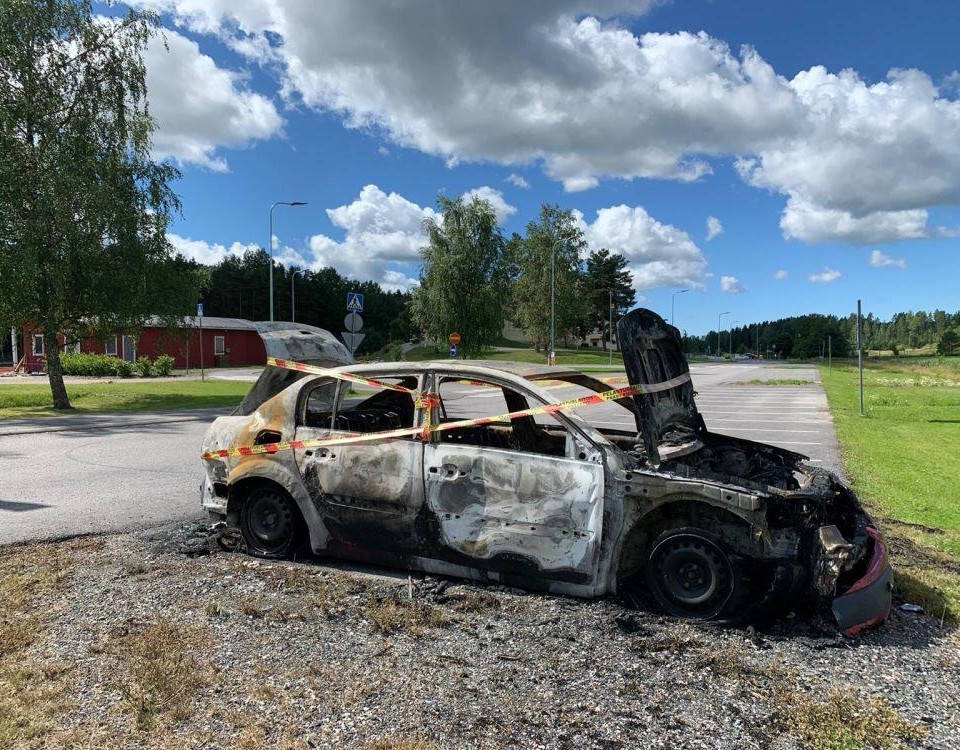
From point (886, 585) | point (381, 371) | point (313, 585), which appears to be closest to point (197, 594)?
point (313, 585)

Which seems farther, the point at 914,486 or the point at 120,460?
the point at 120,460

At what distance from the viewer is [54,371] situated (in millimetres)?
18422

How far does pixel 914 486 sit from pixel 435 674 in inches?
289

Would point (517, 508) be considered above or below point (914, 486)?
above

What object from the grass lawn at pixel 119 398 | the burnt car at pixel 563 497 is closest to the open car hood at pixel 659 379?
the burnt car at pixel 563 497

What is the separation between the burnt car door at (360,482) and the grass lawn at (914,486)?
329cm

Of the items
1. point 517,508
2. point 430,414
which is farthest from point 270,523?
point 517,508

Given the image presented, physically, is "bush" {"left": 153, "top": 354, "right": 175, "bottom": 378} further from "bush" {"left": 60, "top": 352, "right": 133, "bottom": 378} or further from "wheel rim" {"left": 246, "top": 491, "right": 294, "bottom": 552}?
"wheel rim" {"left": 246, "top": 491, "right": 294, "bottom": 552}

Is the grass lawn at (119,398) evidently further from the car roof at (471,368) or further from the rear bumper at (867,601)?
the rear bumper at (867,601)

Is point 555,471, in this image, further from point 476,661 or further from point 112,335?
point 112,335

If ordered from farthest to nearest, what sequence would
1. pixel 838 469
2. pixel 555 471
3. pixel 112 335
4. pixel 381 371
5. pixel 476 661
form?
pixel 112 335 < pixel 838 469 < pixel 381 371 < pixel 555 471 < pixel 476 661

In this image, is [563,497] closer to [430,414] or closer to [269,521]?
[430,414]

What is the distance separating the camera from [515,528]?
4047 mm

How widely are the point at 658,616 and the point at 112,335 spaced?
20198mm
